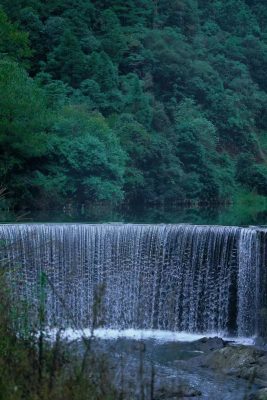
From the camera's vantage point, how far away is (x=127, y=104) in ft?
138

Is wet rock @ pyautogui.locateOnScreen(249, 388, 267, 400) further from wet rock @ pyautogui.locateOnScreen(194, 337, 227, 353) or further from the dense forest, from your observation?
the dense forest

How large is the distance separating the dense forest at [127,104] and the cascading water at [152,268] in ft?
26.5

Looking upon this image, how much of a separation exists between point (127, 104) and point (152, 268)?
25927 mm

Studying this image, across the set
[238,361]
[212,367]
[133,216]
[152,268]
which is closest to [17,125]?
[133,216]

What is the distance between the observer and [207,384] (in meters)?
11.2

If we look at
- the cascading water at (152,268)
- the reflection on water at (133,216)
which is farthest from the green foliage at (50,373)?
the reflection on water at (133,216)

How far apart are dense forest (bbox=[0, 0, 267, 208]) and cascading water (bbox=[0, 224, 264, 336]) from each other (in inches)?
318

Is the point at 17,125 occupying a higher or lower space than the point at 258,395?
higher

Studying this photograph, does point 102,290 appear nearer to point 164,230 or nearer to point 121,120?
point 164,230

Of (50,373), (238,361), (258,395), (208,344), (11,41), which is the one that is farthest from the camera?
(11,41)

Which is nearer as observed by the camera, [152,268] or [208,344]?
[208,344]

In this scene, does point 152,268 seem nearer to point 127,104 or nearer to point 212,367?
point 212,367

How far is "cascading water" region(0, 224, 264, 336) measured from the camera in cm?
1622

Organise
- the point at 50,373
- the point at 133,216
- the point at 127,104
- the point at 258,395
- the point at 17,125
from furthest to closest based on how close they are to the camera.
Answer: the point at 127,104, the point at 133,216, the point at 17,125, the point at 258,395, the point at 50,373
